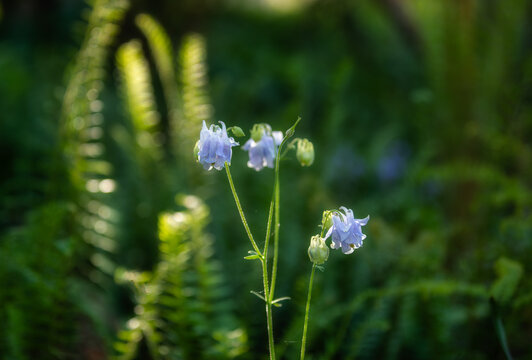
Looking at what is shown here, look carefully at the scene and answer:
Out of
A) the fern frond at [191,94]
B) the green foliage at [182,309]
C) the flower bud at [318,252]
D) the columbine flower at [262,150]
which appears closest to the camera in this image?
the flower bud at [318,252]

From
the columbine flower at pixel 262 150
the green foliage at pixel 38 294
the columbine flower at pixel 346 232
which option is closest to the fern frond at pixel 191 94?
the green foliage at pixel 38 294

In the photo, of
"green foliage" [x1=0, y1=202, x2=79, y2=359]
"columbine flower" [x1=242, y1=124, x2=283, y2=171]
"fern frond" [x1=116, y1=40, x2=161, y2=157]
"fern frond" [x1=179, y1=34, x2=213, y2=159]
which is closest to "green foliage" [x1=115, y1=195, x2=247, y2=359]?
"green foliage" [x1=0, y1=202, x2=79, y2=359]

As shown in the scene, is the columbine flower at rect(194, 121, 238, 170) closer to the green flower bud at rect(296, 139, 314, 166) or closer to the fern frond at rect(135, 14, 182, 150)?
the green flower bud at rect(296, 139, 314, 166)

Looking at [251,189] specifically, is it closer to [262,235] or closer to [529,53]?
[262,235]

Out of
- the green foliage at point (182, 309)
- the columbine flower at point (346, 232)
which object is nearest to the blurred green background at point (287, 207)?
the green foliage at point (182, 309)

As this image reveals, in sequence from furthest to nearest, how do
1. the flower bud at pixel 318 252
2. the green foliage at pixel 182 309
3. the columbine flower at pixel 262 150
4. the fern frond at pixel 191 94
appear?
the fern frond at pixel 191 94
the green foliage at pixel 182 309
the columbine flower at pixel 262 150
the flower bud at pixel 318 252

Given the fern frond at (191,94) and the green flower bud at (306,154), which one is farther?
the fern frond at (191,94)

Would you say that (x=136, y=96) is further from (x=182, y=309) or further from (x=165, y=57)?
(x=182, y=309)

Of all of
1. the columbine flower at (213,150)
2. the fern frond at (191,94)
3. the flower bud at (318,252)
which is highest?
the fern frond at (191,94)

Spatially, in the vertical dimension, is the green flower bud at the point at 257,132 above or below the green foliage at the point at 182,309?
above

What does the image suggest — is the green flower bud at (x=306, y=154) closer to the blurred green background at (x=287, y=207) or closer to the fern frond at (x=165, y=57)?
the blurred green background at (x=287, y=207)
